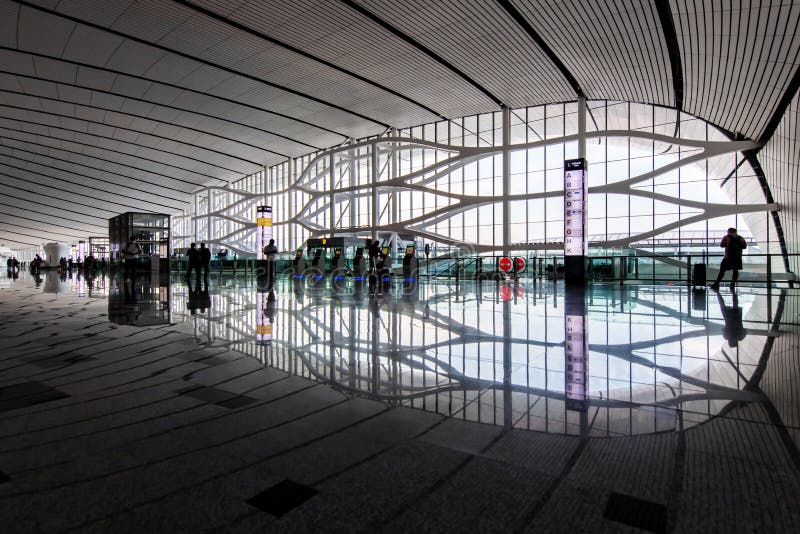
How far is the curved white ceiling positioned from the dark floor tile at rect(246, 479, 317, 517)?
51.4ft

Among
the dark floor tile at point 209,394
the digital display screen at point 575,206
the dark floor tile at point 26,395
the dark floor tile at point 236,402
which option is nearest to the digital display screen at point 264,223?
the digital display screen at point 575,206

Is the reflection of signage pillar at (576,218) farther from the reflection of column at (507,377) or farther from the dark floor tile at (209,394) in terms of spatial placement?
the dark floor tile at (209,394)

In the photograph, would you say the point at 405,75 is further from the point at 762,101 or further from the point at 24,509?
the point at 24,509

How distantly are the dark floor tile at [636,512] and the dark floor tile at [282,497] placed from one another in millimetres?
A: 1020

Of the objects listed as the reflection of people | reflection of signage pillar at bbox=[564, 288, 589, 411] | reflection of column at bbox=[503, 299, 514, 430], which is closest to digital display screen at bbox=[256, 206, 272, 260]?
reflection of column at bbox=[503, 299, 514, 430]

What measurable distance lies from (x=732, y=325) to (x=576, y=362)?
3.45 metres

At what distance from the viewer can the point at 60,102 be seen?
25.5m

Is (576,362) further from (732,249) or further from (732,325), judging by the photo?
(732,249)

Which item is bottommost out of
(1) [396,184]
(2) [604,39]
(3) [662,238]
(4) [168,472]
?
(4) [168,472]

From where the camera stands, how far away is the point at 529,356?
376 centimetres

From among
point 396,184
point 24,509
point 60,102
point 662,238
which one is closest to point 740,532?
point 24,509

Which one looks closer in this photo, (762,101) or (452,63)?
(762,101)

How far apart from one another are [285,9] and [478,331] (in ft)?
50.1

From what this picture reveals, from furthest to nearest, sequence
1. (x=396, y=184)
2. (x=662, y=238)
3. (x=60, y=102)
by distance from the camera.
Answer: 1. (x=396, y=184)
2. (x=60, y=102)
3. (x=662, y=238)
